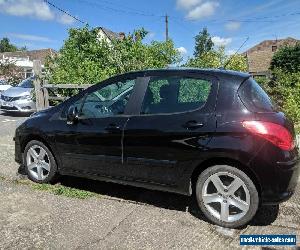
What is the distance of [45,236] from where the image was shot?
12.6ft

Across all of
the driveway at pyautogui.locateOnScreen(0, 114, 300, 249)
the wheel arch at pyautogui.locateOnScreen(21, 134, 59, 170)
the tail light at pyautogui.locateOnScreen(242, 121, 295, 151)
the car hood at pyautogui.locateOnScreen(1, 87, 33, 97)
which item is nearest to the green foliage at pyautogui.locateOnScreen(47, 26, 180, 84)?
the car hood at pyautogui.locateOnScreen(1, 87, 33, 97)

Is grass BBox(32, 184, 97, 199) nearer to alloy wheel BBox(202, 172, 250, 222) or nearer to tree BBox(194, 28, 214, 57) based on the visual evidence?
alloy wheel BBox(202, 172, 250, 222)

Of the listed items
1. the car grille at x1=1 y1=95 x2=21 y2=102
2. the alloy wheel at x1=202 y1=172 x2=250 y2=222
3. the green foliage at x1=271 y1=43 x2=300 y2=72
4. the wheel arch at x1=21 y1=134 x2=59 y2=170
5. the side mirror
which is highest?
the green foliage at x1=271 y1=43 x2=300 y2=72

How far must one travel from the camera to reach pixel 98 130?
470 centimetres

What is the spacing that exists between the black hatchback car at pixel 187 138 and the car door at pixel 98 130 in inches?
0.5

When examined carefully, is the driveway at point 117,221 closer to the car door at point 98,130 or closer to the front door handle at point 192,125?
the car door at point 98,130

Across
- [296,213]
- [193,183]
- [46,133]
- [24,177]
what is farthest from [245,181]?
[24,177]

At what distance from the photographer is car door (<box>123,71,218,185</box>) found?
13.2ft

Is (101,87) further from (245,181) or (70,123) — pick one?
(245,181)

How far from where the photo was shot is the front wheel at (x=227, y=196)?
12.7 ft

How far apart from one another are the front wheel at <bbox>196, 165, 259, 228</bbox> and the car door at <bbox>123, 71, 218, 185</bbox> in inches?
10.1

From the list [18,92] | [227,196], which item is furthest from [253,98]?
[18,92]

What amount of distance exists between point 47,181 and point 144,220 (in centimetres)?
183

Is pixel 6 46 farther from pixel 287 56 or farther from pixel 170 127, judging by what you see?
pixel 170 127
